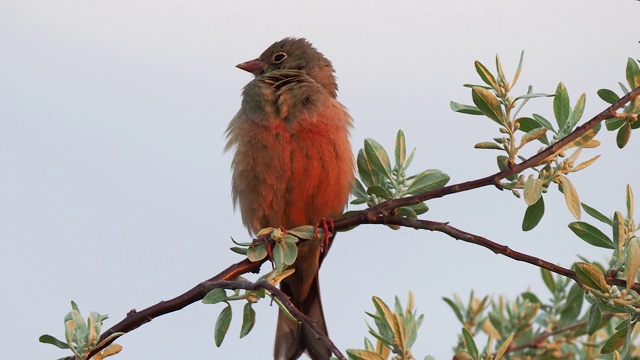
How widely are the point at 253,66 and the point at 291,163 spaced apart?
6.23ft

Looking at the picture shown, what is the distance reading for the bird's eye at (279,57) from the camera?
6738mm

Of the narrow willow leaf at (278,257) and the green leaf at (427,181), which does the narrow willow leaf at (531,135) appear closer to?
the green leaf at (427,181)

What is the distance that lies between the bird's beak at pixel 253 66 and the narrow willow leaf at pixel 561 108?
3877mm

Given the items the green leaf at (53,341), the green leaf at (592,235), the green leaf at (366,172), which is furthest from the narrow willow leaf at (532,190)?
the green leaf at (53,341)

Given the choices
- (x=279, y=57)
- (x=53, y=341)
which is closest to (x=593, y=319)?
(x=53, y=341)

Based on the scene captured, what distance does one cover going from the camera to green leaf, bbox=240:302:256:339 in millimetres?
3115

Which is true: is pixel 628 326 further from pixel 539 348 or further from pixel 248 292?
pixel 539 348

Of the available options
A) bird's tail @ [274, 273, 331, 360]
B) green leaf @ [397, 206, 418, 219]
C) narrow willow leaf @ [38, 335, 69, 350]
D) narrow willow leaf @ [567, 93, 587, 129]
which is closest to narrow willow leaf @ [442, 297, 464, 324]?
bird's tail @ [274, 273, 331, 360]

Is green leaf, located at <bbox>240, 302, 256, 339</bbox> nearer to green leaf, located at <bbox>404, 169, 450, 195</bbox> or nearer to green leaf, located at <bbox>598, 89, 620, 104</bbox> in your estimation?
green leaf, located at <bbox>404, 169, 450, 195</bbox>

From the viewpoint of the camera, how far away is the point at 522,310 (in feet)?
16.3

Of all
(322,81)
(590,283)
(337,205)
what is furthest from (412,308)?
(322,81)

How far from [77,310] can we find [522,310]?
275 cm

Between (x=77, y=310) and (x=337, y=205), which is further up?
(x=337, y=205)

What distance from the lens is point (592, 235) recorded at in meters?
2.99
